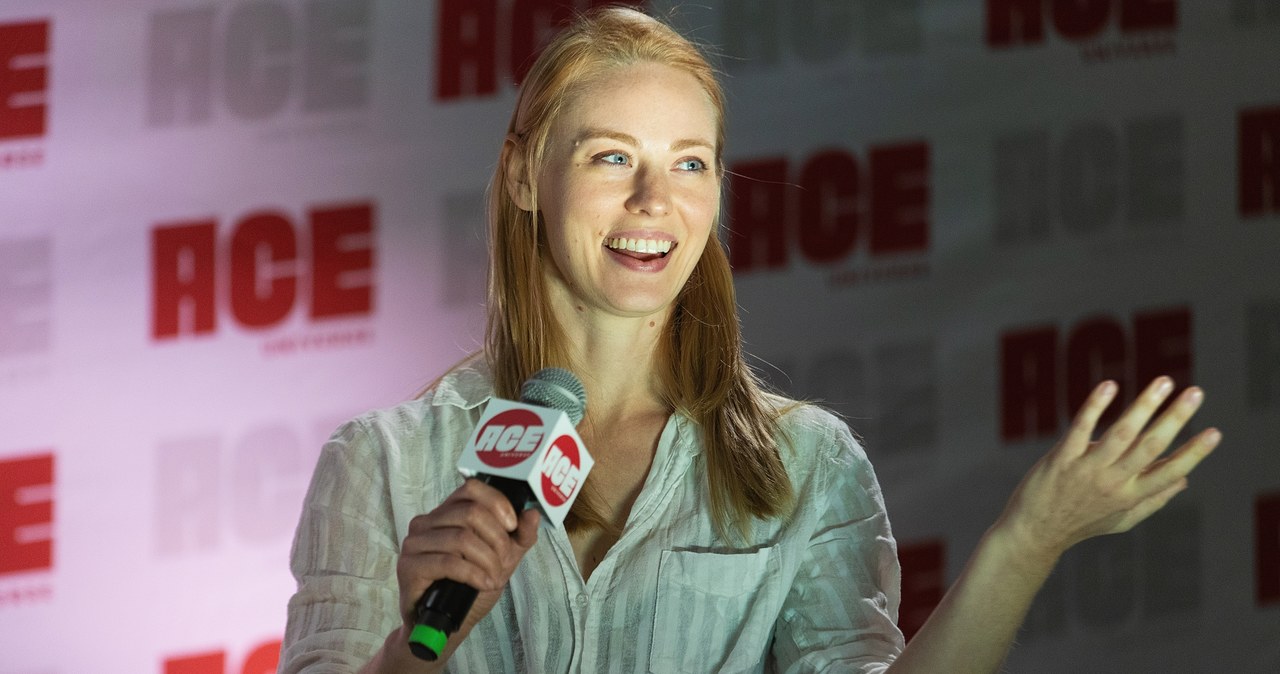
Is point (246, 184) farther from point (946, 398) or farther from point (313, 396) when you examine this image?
point (946, 398)

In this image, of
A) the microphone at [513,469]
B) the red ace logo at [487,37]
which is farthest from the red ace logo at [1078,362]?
the microphone at [513,469]

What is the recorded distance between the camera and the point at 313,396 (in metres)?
3.31

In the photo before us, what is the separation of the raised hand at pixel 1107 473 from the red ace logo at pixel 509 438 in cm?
44

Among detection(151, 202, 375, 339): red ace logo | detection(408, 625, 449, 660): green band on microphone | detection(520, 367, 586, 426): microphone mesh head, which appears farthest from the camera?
detection(151, 202, 375, 339): red ace logo

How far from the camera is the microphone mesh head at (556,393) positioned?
138cm

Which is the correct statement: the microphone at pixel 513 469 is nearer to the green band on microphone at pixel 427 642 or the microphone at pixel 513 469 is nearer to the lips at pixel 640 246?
the green band on microphone at pixel 427 642

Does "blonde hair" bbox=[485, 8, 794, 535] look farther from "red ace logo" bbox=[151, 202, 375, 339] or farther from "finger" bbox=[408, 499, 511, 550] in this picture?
"red ace logo" bbox=[151, 202, 375, 339]

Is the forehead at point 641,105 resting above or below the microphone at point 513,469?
above

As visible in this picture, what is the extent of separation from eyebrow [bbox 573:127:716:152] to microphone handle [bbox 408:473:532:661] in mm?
568

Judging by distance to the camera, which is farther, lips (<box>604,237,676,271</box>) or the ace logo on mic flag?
lips (<box>604,237,676,271</box>)

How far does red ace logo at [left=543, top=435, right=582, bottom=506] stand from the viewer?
4.02ft

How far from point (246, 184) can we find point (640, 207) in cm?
183

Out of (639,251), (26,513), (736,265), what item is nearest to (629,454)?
(639,251)

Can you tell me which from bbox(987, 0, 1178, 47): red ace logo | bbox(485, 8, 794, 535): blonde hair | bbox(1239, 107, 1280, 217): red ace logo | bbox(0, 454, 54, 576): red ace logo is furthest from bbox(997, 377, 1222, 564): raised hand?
bbox(1239, 107, 1280, 217): red ace logo
